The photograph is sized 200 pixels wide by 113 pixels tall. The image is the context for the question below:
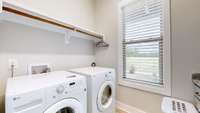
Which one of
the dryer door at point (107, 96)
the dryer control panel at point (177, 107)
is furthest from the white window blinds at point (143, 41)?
the dryer door at point (107, 96)

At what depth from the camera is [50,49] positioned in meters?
1.75

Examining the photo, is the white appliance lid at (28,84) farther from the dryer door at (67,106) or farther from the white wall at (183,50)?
the white wall at (183,50)

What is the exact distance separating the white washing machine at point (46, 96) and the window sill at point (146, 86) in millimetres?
1034

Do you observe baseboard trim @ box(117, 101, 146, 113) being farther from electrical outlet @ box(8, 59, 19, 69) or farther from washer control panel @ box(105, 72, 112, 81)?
electrical outlet @ box(8, 59, 19, 69)

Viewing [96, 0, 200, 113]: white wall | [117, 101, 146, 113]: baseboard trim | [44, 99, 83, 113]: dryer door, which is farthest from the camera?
[117, 101, 146, 113]: baseboard trim

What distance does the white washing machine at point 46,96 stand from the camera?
28.5 inches

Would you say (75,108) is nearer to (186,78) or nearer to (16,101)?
(16,101)

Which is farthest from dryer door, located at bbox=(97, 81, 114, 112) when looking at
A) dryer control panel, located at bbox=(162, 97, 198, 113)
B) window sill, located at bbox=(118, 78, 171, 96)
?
dryer control panel, located at bbox=(162, 97, 198, 113)

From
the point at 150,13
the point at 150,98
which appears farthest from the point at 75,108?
the point at 150,13

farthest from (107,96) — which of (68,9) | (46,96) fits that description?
(68,9)

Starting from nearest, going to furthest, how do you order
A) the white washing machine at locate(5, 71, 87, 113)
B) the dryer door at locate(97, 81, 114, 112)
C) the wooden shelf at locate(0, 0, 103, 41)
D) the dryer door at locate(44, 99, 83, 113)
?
the white washing machine at locate(5, 71, 87, 113) → the dryer door at locate(44, 99, 83, 113) → the wooden shelf at locate(0, 0, 103, 41) → the dryer door at locate(97, 81, 114, 112)

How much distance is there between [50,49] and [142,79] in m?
1.68

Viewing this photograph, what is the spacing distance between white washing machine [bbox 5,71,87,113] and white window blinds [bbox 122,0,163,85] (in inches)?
44.8

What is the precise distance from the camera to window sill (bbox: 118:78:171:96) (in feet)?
4.92
